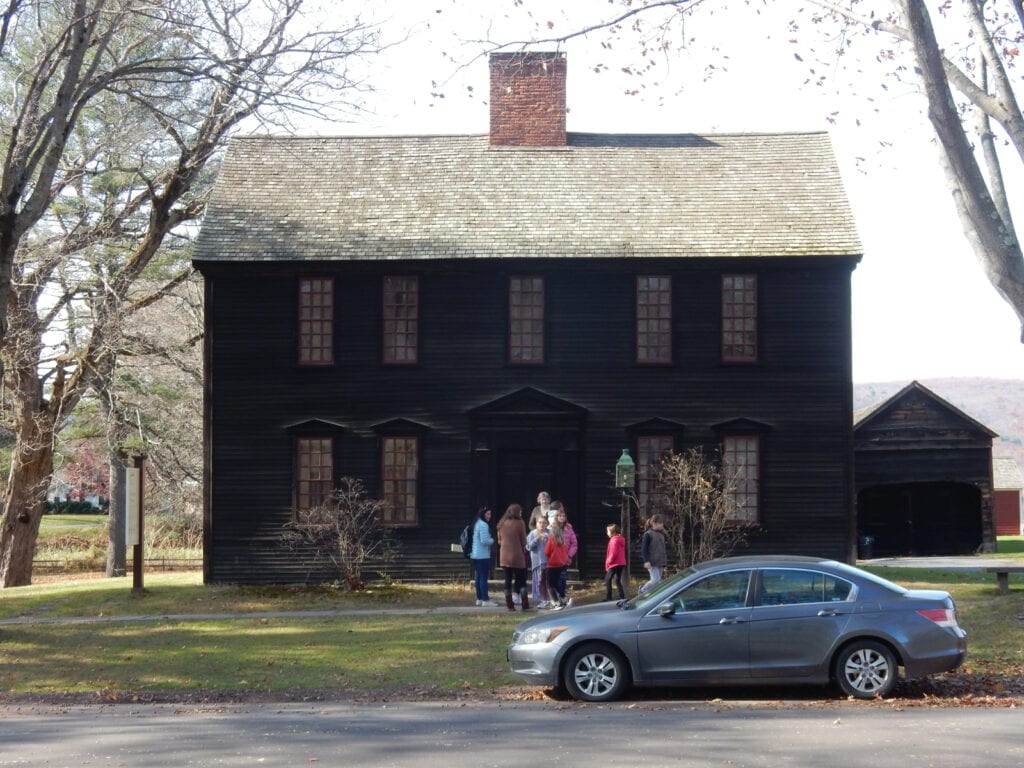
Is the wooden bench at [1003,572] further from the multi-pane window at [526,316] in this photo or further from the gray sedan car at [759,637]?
the multi-pane window at [526,316]

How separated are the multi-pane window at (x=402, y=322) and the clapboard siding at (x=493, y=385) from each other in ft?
0.70

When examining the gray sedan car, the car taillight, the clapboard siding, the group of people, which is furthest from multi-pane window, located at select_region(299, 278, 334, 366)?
the car taillight

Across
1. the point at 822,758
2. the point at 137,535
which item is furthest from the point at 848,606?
the point at 137,535

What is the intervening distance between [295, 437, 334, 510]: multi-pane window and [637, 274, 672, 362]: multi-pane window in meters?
6.71

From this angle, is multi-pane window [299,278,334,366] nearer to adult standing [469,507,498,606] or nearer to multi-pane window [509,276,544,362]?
multi-pane window [509,276,544,362]

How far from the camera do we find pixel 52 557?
42.8 m

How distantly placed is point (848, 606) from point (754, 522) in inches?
493

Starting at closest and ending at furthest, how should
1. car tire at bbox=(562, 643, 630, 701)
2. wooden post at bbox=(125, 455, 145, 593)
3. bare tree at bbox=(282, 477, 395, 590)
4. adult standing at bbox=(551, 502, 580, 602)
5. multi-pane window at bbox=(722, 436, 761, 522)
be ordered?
1. car tire at bbox=(562, 643, 630, 701)
2. adult standing at bbox=(551, 502, 580, 602)
3. wooden post at bbox=(125, 455, 145, 593)
4. bare tree at bbox=(282, 477, 395, 590)
5. multi-pane window at bbox=(722, 436, 761, 522)

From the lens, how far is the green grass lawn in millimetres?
15656

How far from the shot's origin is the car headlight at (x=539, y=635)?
43.4ft

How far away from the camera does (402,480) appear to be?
25.8 metres

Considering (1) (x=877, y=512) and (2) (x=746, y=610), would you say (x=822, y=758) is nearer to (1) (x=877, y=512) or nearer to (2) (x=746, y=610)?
(2) (x=746, y=610)

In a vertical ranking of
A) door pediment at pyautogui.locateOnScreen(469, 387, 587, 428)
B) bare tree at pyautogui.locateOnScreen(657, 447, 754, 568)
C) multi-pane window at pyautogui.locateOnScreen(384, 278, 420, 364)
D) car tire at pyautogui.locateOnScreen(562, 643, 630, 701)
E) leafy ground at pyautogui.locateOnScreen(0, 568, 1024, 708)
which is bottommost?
leafy ground at pyautogui.locateOnScreen(0, 568, 1024, 708)

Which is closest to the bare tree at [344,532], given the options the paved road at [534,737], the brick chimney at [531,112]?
the brick chimney at [531,112]
